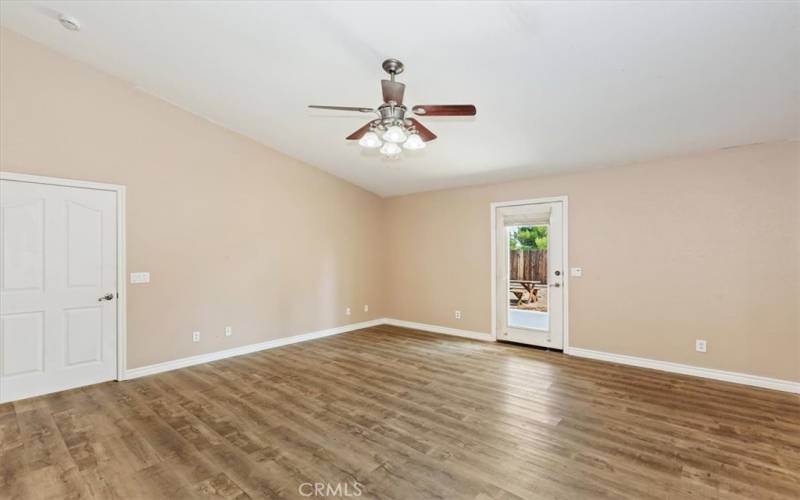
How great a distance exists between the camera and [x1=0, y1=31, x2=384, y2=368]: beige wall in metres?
3.66

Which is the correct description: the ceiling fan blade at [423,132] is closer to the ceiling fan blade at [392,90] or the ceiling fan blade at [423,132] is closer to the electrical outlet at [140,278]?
the ceiling fan blade at [392,90]

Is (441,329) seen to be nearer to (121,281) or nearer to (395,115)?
(395,115)

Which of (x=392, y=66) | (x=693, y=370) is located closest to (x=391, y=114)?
(x=392, y=66)

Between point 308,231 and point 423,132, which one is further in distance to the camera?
point 308,231

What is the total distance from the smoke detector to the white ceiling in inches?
2.3

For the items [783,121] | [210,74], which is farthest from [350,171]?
[783,121]

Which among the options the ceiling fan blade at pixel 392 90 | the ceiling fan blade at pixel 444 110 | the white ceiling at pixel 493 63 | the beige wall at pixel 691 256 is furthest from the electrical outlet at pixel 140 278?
the beige wall at pixel 691 256

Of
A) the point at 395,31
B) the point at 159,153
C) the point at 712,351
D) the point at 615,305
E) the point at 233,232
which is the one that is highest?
the point at 395,31

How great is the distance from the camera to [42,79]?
365 centimetres

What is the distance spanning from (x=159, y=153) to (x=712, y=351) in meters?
7.03

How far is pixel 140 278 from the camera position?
13.8ft

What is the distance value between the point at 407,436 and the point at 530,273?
358cm

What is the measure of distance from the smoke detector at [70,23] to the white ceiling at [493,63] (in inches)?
2.3

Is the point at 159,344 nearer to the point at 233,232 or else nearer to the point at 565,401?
the point at 233,232
